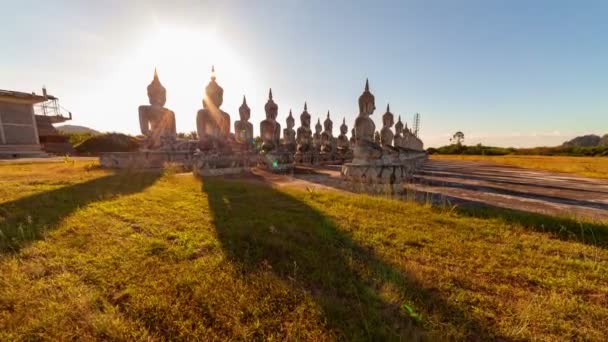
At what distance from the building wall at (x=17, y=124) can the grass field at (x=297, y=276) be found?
3585 centimetres

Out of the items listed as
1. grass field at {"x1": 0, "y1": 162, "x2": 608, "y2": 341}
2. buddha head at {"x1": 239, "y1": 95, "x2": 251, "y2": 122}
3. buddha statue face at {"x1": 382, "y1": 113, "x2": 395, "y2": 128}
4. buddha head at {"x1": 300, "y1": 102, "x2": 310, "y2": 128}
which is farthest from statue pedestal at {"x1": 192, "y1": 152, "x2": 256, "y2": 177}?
buddha statue face at {"x1": 382, "y1": 113, "x2": 395, "y2": 128}

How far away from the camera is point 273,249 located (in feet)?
9.78

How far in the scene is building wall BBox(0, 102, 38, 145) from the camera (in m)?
25.0

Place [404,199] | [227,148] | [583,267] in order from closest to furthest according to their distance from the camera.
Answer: [583,267] < [404,199] < [227,148]

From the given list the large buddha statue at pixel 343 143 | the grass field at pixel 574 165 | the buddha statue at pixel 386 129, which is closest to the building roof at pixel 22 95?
the large buddha statue at pixel 343 143

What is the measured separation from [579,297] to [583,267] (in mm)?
855

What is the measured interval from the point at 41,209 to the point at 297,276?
5.68 metres

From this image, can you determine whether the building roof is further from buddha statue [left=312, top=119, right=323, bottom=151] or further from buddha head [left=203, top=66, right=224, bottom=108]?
buddha statue [left=312, top=119, right=323, bottom=151]

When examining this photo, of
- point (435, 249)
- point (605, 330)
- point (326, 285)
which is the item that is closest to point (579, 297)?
point (605, 330)

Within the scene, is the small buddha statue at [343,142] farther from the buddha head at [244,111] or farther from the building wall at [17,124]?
the building wall at [17,124]

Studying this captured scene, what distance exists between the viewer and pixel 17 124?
25.9 m

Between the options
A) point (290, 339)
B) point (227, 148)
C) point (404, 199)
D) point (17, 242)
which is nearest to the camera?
point (290, 339)

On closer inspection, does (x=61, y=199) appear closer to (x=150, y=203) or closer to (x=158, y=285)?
(x=150, y=203)

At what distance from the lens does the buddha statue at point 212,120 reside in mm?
13547
